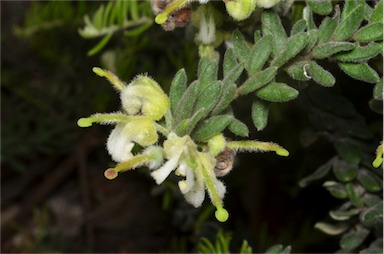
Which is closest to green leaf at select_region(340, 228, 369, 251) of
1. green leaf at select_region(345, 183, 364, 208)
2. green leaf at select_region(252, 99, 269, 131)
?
green leaf at select_region(345, 183, 364, 208)

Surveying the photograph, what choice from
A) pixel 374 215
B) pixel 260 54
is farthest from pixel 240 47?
pixel 374 215

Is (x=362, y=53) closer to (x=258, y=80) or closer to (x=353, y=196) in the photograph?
(x=258, y=80)

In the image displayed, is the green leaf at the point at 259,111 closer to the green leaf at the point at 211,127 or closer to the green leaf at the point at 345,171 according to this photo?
the green leaf at the point at 211,127

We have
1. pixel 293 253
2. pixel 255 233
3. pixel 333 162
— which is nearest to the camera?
pixel 333 162

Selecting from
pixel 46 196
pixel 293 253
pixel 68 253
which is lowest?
Answer: pixel 293 253

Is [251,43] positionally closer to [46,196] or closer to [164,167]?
[164,167]

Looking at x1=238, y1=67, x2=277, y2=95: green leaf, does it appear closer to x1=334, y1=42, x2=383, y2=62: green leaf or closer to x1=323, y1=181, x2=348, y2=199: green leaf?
x1=334, y1=42, x2=383, y2=62: green leaf

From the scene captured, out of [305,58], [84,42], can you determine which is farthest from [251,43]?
[84,42]
